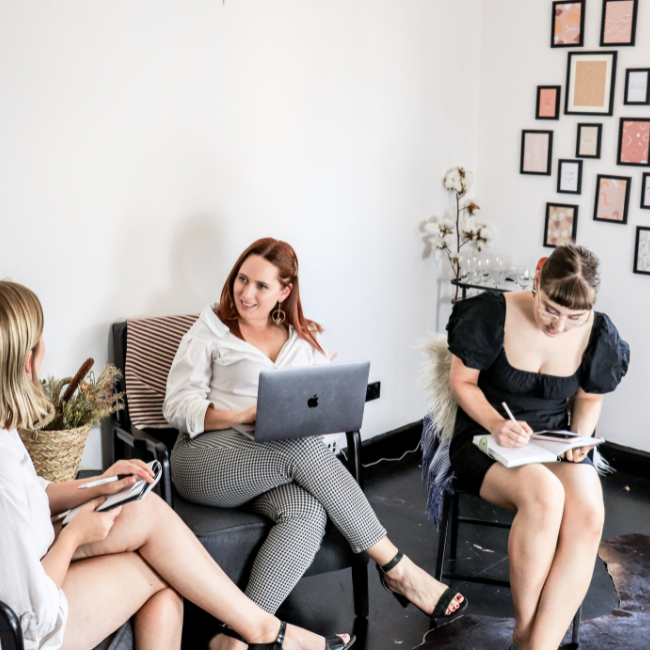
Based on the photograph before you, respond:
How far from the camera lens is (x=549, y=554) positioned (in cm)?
205

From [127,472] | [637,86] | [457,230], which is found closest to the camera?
[127,472]

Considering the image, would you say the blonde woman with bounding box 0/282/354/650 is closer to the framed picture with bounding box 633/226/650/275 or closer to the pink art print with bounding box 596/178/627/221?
the framed picture with bounding box 633/226/650/275

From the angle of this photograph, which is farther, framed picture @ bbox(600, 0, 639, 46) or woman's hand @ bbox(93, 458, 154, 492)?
framed picture @ bbox(600, 0, 639, 46)

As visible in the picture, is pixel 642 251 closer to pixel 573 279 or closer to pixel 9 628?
pixel 573 279

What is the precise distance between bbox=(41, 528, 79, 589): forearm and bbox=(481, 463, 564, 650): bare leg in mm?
1149

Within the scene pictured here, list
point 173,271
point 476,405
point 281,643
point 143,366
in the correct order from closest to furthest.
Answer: point 281,643
point 476,405
point 143,366
point 173,271

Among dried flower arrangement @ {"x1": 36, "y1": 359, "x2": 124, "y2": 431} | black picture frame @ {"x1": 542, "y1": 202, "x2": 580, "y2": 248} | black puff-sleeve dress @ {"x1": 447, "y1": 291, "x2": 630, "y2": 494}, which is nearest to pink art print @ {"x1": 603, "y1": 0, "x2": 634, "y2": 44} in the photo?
black picture frame @ {"x1": 542, "y1": 202, "x2": 580, "y2": 248}

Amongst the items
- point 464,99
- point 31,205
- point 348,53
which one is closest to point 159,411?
point 31,205

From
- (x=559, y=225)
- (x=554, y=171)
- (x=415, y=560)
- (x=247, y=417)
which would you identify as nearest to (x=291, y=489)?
(x=247, y=417)

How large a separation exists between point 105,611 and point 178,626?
23 centimetres

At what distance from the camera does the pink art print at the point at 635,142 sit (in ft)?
10.5

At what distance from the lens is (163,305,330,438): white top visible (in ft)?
7.76

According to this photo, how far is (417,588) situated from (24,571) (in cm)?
118

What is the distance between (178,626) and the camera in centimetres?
177
